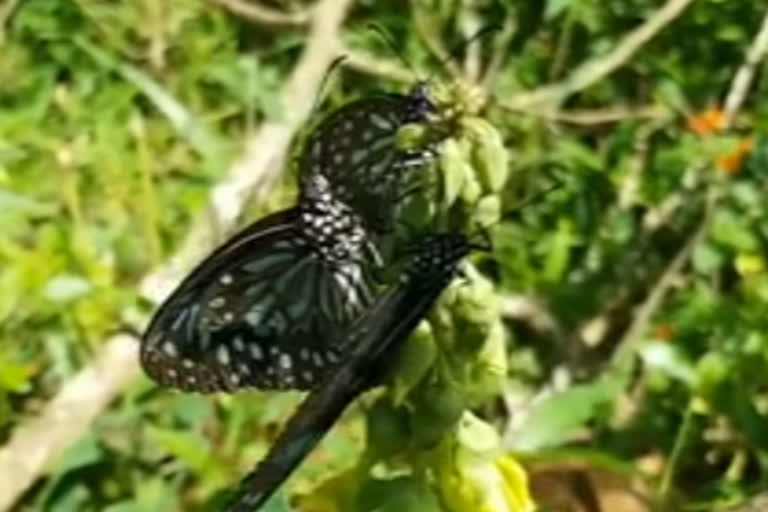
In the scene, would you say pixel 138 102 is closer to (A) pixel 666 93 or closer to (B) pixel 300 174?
(A) pixel 666 93

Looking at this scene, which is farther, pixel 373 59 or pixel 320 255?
pixel 373 59

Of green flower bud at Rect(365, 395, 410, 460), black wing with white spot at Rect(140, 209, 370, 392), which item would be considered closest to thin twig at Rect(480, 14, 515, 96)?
black wing with white spot at Rect(140, 209, 370, 392)

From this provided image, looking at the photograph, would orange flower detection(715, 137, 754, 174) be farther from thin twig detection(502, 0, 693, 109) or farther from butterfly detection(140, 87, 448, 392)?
butterfly detection(140, 87, 448, 392)

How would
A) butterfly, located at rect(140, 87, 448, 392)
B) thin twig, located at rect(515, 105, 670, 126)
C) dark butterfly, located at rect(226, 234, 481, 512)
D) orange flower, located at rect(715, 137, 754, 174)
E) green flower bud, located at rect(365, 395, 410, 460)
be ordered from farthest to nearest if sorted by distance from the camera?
thin twig, located at rect(515, 105, 670, 126) → orange flower, located at rect(715, 137, 754, 174) → butterfly, located at rect(140, 87, 448, 392) → green flower bud, located at rect(365, 395, 410, 460) → dark butterfly, located at rect(226, 234, 481, 512)

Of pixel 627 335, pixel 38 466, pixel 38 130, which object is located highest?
pixel 38 130

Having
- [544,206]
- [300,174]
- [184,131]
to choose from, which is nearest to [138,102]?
[184,131]

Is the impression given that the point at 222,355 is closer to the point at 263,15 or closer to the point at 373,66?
the point at 373,66
